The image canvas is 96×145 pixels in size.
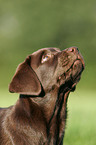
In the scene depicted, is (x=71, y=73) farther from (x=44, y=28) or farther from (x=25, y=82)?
(x=44, y=28)

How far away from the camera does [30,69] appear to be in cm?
388

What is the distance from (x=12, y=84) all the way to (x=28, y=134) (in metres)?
0.70

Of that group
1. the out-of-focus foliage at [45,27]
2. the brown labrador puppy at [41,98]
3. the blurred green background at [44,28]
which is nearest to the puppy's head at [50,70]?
the brown labrador puppy at [41,98]

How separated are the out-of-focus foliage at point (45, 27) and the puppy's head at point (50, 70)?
33010 millimetres

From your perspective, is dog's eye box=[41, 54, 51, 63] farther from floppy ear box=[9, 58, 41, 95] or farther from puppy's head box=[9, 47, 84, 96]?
floppy ear box=[9, 58, 41, 95]

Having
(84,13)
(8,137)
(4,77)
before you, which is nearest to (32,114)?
(8,137)

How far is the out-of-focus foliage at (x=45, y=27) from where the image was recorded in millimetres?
39094

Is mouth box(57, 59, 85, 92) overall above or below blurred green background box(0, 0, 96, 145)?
below

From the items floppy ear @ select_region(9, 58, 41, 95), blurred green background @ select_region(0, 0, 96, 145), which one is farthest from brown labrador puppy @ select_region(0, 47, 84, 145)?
blurred green background @ select_region(0, 0, 96, 145)

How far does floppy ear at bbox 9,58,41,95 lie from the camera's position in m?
3.66

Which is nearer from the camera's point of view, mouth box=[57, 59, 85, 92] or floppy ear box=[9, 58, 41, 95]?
floppy ear box=[9, 58, 41, 95]

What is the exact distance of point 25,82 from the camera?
3.73 meters

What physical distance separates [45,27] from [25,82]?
126 ft

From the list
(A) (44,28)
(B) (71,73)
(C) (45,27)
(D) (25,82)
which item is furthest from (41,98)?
(C) (45,27)
